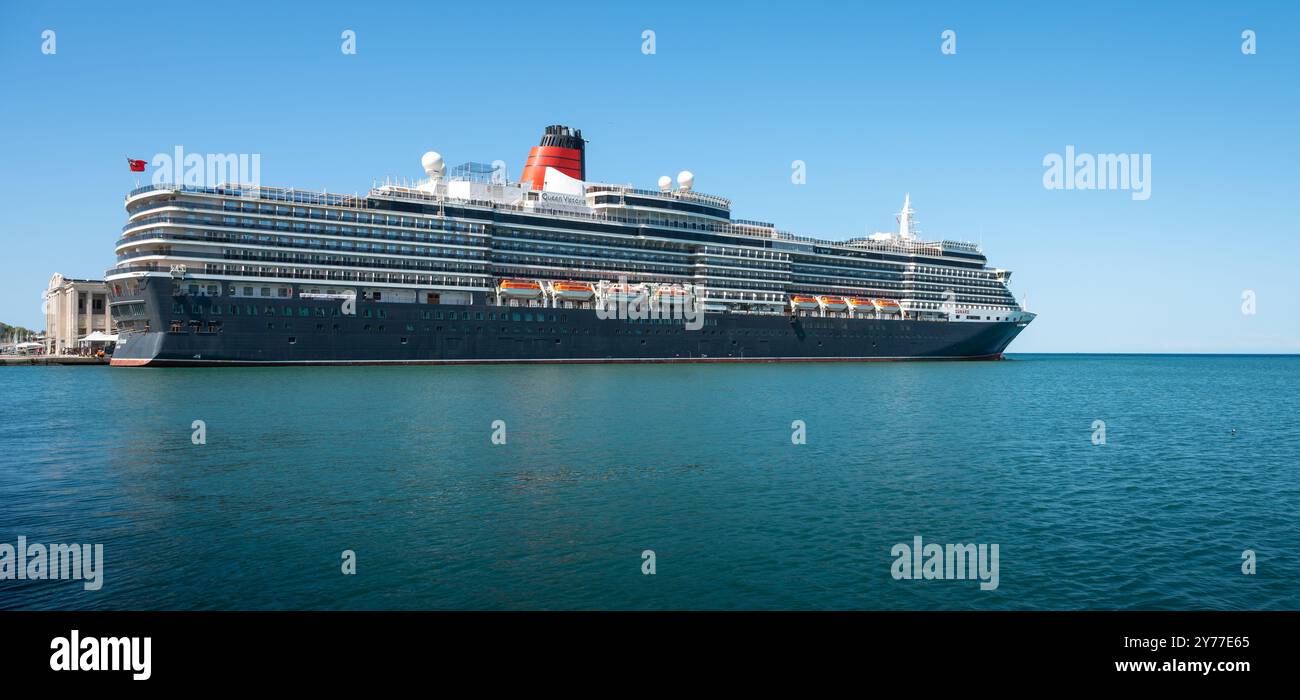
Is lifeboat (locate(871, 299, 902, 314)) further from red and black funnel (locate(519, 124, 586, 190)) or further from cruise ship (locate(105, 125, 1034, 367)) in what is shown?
red and black funnel (locate(519, 124, 586, 190))

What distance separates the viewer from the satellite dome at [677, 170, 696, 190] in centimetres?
11369

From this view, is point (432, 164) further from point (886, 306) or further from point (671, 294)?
point (886, 306)

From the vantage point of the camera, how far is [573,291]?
97750mm

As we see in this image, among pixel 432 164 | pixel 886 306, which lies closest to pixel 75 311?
pixel 432 164

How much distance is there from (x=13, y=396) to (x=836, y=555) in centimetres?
5729

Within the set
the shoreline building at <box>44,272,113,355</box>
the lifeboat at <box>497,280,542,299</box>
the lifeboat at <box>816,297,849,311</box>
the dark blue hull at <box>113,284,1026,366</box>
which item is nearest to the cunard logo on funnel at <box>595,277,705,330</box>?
the dark blue hull at <box>113,284,1026,366</box>

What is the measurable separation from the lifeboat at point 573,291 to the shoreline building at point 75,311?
57.0 m

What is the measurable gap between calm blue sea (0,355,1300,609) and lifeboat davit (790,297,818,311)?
70.1 meters

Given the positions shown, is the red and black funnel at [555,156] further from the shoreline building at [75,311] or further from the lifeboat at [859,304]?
the shoreline building at [75,311]

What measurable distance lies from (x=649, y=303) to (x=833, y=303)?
32.5 m

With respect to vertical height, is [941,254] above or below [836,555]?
above
